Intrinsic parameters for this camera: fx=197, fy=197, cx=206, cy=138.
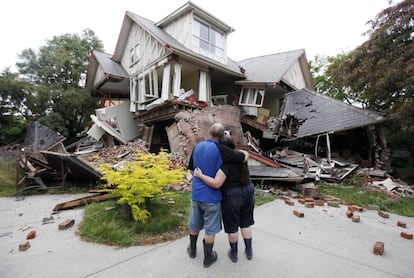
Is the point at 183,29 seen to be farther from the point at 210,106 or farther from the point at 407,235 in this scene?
the point at 407,235

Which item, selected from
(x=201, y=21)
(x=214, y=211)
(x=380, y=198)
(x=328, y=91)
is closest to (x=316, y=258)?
(x=214, y=211)

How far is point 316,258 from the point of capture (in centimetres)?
238

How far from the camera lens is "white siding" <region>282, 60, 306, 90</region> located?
12.7 metres

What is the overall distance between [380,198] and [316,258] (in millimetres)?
4130

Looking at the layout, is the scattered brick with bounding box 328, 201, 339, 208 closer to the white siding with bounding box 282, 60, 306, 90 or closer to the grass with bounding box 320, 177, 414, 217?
the grass with bounding box 320, 177, 414, 217

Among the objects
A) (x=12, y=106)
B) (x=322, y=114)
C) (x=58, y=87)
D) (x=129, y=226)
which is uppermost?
(x=58, y=87)

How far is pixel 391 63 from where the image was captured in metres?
6.93

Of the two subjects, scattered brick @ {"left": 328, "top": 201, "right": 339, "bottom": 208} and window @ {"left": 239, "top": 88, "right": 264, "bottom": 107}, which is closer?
scattered brick @ {"left": 328, "top": 201, "right": 339, "bottom": 208}

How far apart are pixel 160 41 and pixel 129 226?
27.2 feet

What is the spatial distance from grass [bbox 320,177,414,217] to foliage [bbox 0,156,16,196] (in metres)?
8.70

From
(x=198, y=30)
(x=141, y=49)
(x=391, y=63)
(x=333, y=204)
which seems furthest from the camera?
(x=141, y=49)

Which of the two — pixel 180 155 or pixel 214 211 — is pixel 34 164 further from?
pixel 214 211

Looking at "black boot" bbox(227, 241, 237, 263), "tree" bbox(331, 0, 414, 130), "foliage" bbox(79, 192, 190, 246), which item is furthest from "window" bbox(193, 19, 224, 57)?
"black boot" bbox(227, 241, 237, 263)

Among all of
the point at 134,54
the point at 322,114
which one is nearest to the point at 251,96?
the point at 322,114
